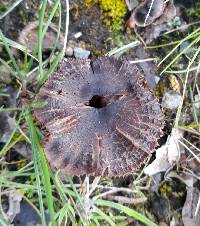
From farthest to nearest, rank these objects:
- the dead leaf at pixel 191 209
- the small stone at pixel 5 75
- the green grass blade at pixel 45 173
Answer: the dead leaf at pixel 191 209 < the small stone at pixel 5 75 < the green grass blade at pixel 45 173

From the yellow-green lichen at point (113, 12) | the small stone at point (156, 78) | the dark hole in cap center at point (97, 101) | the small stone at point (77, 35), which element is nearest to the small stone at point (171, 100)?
the small stone at point (156, 78)

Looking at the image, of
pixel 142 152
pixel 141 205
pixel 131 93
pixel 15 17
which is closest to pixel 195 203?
pixel 141 205

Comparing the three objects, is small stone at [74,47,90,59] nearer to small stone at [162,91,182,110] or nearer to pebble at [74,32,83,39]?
pebble at [74,32,83,39]

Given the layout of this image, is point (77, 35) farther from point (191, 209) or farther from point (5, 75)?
point (191, 209)

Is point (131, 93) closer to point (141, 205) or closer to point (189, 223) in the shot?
point (141, 205)

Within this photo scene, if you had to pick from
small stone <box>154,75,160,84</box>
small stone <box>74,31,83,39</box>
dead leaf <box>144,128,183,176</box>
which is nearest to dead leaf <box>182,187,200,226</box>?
dead leaf <box>144,128,183,176</box>

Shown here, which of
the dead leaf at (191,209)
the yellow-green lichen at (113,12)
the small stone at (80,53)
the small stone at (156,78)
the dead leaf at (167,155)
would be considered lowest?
the dead leaf at (191,209)

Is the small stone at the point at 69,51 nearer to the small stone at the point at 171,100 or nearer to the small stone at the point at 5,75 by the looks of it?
the small stone at the point at 5,75
